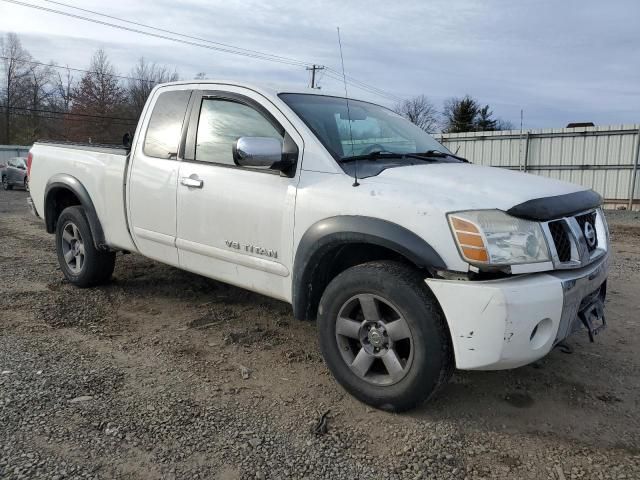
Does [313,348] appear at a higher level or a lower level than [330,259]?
lower

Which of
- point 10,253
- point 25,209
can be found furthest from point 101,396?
point 25,209

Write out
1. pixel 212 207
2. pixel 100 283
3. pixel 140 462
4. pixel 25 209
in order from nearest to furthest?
pixel 140 462
pixel 212 207
pixel 100 283
pixel 25 209

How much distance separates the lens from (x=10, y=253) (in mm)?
7195

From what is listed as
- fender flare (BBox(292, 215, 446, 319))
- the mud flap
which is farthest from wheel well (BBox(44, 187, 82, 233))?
the mud flap

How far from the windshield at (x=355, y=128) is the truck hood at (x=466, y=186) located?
0.43 metres

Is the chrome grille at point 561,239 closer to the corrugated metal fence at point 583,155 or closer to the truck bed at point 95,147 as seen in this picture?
the truck bed at point 95,147

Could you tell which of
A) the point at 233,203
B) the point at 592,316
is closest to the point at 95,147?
the point at 233,203

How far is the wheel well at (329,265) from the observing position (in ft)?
10.3

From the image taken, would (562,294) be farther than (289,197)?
No

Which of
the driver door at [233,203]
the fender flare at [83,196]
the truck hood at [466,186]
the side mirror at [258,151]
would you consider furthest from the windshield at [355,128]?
the fender flare at [83,196]

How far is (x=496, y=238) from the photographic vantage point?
258 cm

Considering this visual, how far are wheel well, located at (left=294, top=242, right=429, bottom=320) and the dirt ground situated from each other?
0.50 m

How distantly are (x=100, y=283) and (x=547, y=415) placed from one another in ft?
13.9

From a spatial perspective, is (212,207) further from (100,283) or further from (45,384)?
(100,283)
